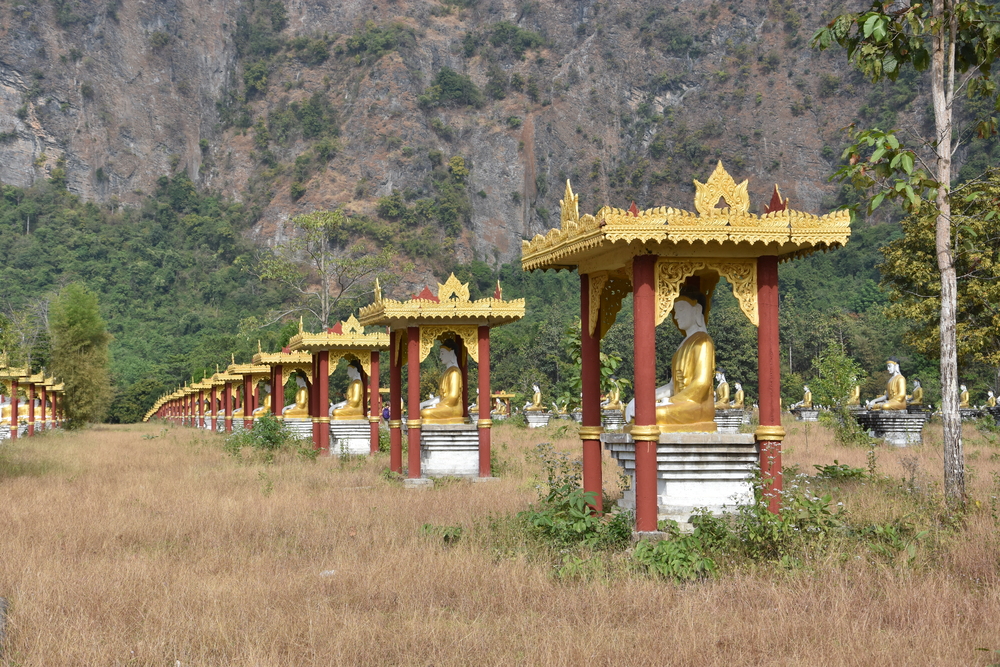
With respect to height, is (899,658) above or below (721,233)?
below

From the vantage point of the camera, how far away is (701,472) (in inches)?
401

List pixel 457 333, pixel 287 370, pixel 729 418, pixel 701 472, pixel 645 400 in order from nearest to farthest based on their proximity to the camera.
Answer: pixel 645 400 < pixel 701 472 < pixel 457 333 < pixel 287 370 < pixel 729 418

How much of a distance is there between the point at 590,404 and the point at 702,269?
2148 mm

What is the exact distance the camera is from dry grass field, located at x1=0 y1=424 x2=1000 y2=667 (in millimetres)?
6418

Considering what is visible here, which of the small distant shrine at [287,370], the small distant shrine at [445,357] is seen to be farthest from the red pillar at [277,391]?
the small distant shrine at [445,357]

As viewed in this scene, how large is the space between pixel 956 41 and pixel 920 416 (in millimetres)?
16037

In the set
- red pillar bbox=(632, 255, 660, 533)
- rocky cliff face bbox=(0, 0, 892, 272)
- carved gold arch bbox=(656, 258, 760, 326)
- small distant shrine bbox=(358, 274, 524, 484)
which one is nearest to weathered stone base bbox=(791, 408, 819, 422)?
small distant shrine bbox=(358, 274, 524, 484)

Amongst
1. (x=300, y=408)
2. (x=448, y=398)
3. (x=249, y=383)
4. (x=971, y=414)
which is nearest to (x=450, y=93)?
(x=249, y=383)

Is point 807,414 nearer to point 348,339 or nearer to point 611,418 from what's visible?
point 611,418

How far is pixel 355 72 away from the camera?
125000 mm

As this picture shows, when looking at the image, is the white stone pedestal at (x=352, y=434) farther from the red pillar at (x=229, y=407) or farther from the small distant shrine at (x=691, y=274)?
the red pillar at (x=229, y=407)

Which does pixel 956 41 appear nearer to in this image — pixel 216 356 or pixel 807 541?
pixel 807 541

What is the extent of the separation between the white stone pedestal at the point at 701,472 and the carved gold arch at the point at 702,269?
4.16 feet

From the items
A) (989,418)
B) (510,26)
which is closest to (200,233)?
(510,26)
